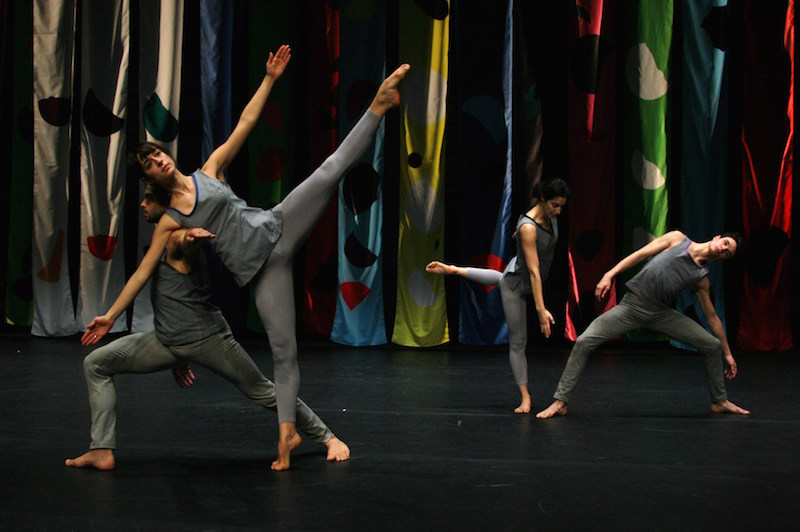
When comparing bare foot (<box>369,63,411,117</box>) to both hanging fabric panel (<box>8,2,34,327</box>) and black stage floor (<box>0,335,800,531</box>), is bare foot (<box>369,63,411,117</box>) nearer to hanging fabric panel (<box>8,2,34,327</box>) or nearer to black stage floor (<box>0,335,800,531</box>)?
black stage floor (<box>0,335,800,531</box>)

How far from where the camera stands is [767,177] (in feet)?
21.8

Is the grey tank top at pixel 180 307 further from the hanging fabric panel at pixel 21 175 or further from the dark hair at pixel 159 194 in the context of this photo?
the hanging fabric panel at pixel 21 175

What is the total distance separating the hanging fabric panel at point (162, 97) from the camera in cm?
709

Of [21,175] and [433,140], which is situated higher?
[433,140]

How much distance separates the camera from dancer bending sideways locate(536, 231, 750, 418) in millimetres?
4168

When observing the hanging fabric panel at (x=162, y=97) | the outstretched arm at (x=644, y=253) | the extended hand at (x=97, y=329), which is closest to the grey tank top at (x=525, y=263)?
the outstretched arm at (x=644, y=253)

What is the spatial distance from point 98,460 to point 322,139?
4316 millimetres

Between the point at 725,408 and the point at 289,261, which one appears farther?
the point at 725,408

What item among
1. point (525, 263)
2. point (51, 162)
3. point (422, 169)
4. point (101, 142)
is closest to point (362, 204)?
point (422, 169)

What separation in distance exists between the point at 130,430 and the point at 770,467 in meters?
2.53

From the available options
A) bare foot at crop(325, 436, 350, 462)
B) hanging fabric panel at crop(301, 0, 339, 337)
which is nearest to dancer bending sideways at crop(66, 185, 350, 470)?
bare foot at crop(325, 436, 350, 462)

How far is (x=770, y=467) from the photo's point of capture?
128 inches

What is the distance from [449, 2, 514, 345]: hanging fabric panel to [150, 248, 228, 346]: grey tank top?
12.9ft

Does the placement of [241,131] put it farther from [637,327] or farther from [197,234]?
[637,327]
